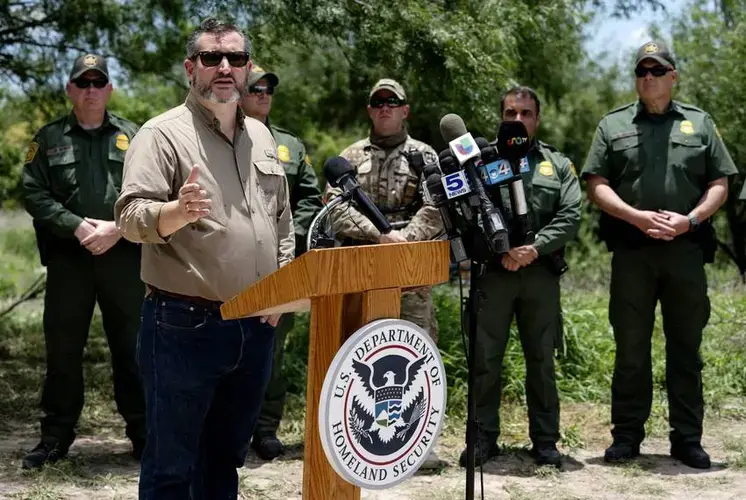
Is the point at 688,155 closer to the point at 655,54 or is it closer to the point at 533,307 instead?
the point at 655,54

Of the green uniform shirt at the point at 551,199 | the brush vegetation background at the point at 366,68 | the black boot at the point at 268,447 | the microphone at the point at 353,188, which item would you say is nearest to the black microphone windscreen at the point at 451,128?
the microphone at the point at 353,188

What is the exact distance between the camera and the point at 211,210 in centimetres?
322

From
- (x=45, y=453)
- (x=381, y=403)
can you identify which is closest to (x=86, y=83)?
(x=45, y=453)

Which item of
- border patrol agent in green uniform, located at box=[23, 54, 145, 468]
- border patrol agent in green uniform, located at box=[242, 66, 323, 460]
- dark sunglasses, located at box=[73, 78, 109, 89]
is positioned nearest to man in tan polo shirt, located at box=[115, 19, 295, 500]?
border patrol agent in green uniform, located at box=[23, 54, 145, 468]

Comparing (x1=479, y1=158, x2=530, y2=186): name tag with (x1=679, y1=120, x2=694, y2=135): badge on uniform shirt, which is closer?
(x1=479, y1=158, x2=530, y2=186): name tag

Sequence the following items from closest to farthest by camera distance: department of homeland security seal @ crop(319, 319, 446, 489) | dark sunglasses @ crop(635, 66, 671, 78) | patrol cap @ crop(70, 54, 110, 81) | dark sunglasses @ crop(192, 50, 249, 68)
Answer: department of homeland security seal @ crop(319, 319, 446, 489)
dark sunglasses @ crop(192, 50, 249, 68)
patrol cap @ crop(70, 54, 110, 81)
dark sunglasses @ crop(635, 66, 671, 78)

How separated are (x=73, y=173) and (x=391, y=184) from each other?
A: 174 centimetres

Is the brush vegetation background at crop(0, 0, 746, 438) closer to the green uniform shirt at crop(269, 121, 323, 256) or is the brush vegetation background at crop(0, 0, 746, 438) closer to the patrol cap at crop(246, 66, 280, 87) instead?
the patrol cap at crop(246, 66, 280, 87)

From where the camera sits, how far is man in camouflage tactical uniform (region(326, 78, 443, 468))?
213 inches

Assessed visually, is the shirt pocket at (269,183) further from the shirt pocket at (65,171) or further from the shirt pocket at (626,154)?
the shirt pocket at (626,154)

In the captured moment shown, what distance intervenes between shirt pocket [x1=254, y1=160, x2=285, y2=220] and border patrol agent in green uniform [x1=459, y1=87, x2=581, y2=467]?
213 centimetres

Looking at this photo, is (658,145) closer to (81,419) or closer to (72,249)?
(72,249)

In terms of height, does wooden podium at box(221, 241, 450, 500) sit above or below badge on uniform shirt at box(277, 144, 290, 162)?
below

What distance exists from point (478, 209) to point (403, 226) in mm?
1672
